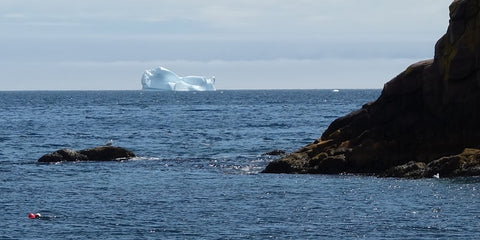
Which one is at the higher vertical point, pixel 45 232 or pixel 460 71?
pixel 460 71

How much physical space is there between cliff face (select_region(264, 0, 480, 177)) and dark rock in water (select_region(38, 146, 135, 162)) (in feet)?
45.8

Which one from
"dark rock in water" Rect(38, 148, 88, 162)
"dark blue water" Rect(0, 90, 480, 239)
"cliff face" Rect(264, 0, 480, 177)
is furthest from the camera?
"dark rock in water" Rect(38, 148, 88, 162)

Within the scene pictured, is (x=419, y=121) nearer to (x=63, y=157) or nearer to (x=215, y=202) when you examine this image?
(x=215, y=202)

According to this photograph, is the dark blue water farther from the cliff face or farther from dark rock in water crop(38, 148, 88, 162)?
the cliff face

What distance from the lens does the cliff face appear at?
51.7 m

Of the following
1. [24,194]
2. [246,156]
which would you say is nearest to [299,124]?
[246,156]

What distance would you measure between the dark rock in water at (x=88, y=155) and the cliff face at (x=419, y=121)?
13965mm

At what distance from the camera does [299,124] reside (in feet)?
350

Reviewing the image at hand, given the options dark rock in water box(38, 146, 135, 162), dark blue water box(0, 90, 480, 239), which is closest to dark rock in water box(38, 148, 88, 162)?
dark rock in water box(38, 146, 135, 162)

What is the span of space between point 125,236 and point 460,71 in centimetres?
2433

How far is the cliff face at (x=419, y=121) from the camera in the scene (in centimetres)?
5169

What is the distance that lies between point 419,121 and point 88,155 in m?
22.0

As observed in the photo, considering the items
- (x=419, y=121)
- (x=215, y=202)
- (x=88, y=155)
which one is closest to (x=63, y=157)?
(x=88, y=155)

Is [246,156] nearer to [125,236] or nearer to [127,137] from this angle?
[127,137]
